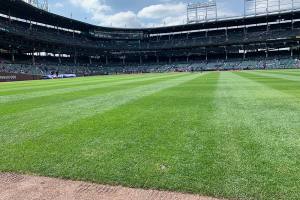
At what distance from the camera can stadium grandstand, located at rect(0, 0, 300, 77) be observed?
70.3m

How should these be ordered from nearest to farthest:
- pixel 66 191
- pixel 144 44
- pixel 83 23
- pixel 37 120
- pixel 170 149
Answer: pixel 66 191 → pixel 170 149 → pixel 37 120 → pixel 83 23 → pixel 144 44

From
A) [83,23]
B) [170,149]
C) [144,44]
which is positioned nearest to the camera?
[170,149]

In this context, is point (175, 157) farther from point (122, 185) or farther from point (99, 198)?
point (99, 198)

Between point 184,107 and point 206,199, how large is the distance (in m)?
7.17

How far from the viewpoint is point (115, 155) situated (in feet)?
18.1

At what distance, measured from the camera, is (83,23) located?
9250 centimetres

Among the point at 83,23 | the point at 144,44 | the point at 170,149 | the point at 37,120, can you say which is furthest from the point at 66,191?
the point at 144,44

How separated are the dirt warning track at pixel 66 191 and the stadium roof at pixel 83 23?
208ft

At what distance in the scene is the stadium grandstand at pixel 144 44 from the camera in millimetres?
70312

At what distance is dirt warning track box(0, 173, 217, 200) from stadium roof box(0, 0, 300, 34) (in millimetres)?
63475

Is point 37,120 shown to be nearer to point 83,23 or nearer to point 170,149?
point 170,149

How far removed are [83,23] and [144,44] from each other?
20840 mm

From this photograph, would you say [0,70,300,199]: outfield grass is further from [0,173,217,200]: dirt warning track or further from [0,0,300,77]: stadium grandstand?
[0,0,300,77]: stadium grandstand

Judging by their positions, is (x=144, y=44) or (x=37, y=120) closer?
(x=37, y=120)
